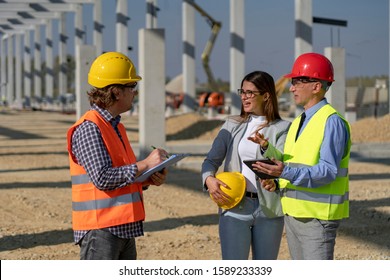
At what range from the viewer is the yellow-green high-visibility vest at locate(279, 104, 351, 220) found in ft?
13.1

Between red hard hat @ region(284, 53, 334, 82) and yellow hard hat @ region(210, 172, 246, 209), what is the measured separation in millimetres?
663

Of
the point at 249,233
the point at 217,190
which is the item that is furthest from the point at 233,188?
the point at 249,233

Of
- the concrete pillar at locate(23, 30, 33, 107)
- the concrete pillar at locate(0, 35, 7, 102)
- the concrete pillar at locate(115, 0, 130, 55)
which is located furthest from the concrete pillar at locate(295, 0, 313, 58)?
the concrete pillar at locate(0, 35, 7, 102)

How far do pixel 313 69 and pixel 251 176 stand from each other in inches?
28.8

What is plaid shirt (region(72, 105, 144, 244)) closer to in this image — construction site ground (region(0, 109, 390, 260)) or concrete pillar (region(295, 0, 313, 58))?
construction site ground (region(0, 109, 390, 260))

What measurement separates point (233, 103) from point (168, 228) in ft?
50.9

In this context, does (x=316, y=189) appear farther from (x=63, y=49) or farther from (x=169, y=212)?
(x=63, y=49)

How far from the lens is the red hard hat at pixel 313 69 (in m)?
4.14

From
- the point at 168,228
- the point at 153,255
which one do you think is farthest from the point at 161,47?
the point at 153,255

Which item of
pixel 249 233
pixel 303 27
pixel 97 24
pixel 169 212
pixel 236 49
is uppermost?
pixel 97 24

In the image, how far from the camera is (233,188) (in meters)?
4.35

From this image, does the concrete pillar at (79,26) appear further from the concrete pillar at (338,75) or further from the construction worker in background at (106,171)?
the construction worker in background at (106,171)

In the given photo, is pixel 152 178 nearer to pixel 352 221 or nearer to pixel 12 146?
pixel 352 221

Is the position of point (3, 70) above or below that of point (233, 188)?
above
